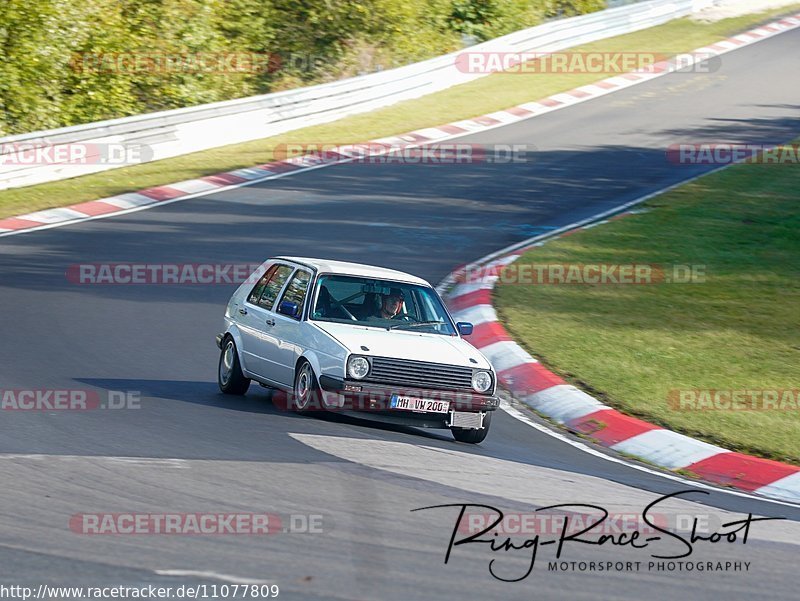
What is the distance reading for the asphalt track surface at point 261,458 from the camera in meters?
6.42

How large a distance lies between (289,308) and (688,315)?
538cm

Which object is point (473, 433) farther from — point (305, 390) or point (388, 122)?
point (388, 122)

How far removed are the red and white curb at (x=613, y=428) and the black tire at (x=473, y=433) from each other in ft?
3.37

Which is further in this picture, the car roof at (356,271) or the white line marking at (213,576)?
the car roof at (356,271)

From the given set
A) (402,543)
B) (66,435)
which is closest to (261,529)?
(402,543)

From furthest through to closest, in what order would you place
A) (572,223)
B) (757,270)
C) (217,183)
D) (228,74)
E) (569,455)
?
1. (228,74)
2. (217,183)
3. (572,223)
4. (757,270)
5. (569,455)

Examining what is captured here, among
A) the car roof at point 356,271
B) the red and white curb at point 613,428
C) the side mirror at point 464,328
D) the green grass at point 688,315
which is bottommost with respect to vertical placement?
the red and white curb at point 613,428

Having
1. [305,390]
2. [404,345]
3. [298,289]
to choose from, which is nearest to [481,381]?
[404,345]

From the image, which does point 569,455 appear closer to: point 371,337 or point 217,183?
point 371,337

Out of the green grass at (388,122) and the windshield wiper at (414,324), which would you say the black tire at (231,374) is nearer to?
the windshield wiper at (414,324)

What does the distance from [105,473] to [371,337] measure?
3099 millimetres

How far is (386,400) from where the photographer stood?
10117 millimetres

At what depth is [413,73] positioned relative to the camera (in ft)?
100

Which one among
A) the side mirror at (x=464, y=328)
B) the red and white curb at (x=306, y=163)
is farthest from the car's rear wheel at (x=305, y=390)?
the red and white curb at (x=306, y=163)
